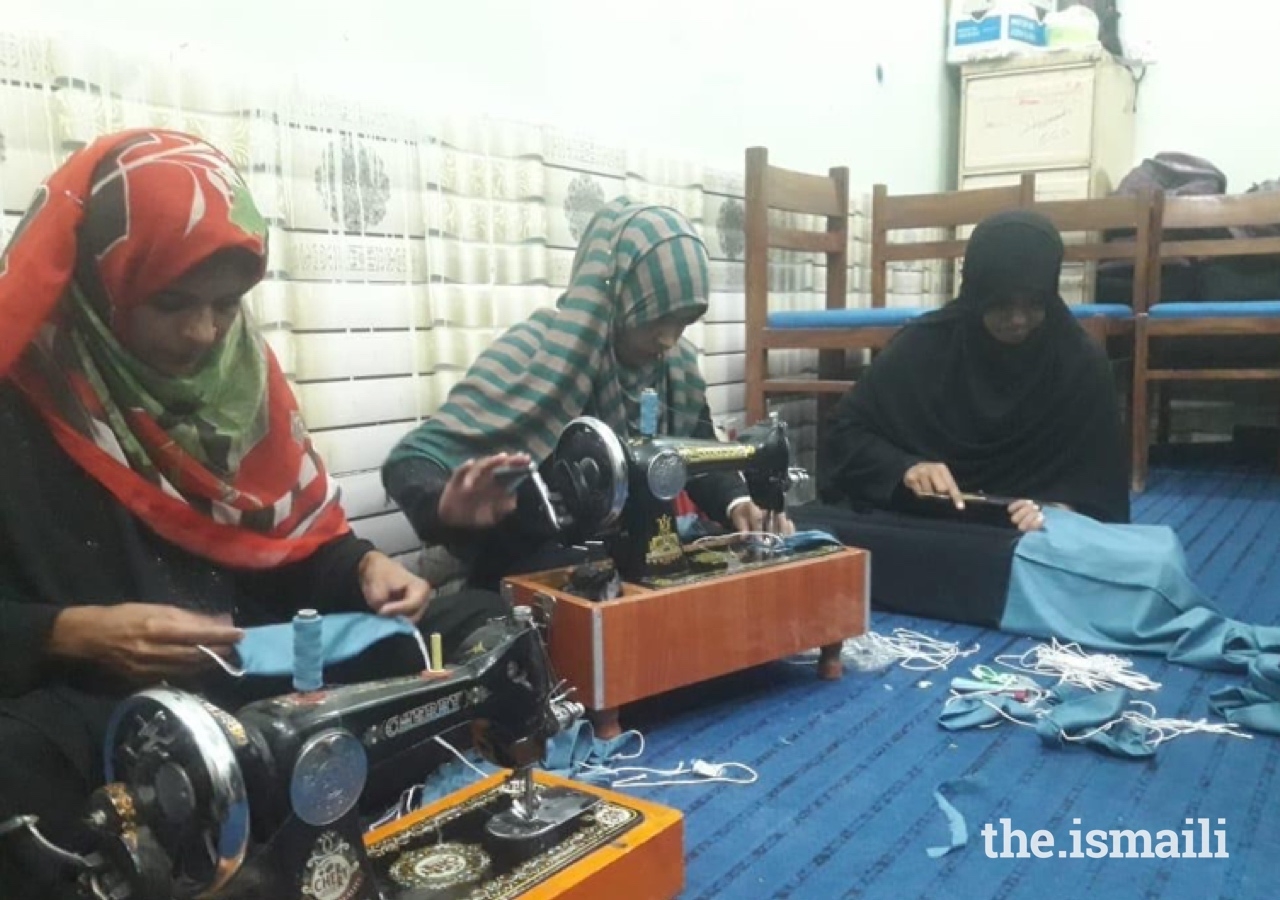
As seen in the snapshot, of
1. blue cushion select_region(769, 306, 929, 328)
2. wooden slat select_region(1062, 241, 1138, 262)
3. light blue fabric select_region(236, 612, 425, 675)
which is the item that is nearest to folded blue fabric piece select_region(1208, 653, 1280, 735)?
light blue fabric select_region(236, 612, 425, 675)

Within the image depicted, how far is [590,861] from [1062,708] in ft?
3.22

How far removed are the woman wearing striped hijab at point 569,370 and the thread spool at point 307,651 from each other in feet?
2.86

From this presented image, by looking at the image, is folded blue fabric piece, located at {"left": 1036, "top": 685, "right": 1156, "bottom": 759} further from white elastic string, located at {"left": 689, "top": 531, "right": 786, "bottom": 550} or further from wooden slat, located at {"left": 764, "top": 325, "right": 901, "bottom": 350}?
wooden slat, located at {"left": 764, "top": 325, "right": 901, "bottom": 350}

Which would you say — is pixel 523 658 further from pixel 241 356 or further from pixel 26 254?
pixel 26 254

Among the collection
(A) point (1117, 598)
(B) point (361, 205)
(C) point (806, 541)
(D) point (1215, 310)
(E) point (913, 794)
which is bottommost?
(E) point (913, 794)

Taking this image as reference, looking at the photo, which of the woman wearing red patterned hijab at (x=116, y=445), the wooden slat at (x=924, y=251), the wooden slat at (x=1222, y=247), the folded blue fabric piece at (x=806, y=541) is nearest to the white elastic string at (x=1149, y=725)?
the folded blue fabric piece at (x=806, y=541)

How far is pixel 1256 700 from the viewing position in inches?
72.1

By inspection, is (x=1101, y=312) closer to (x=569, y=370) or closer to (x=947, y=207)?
(x=947, y=207)

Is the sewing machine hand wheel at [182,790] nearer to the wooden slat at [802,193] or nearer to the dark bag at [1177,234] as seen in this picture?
the wooden slat at [802,193]

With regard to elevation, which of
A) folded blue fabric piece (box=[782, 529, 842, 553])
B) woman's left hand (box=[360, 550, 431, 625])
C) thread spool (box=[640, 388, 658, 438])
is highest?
thread spool (box=[640, 388, 658, 438])

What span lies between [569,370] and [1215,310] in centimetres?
250

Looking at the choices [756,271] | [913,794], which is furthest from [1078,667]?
[756,271]

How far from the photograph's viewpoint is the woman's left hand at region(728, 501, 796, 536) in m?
2.07

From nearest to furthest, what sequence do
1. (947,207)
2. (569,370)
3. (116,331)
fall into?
(116,331)
(569,370)
(947,207)
